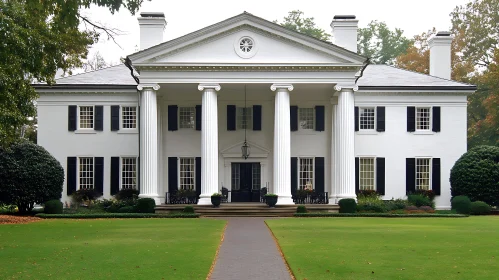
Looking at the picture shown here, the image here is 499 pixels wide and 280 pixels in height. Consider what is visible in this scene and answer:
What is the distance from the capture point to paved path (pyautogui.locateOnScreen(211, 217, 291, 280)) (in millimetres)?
15133

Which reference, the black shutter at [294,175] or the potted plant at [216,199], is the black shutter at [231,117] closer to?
the black shutter at [294,175]

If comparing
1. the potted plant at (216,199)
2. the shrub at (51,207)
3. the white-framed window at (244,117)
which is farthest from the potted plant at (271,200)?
the shrub at (51,207)

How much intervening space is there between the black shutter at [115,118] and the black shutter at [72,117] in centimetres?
222

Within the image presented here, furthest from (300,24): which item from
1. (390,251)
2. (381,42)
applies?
(390,251)

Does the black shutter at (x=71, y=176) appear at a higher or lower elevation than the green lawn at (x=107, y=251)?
higher

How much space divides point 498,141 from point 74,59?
33.9 metres

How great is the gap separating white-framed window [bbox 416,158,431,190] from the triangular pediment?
28.3 ft

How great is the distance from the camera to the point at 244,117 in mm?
43406

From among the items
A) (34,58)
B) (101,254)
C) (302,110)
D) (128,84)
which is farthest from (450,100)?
(101,254)

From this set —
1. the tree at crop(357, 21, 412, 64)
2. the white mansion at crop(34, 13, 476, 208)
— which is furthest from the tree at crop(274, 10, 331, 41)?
the white mansion at crop(34, 13, 476, 208)

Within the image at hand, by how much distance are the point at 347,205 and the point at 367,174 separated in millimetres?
6514

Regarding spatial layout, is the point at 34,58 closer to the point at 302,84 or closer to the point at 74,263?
the point at 74,263

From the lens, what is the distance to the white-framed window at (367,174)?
142 feet

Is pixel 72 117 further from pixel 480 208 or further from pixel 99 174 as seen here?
pixel 480 208
